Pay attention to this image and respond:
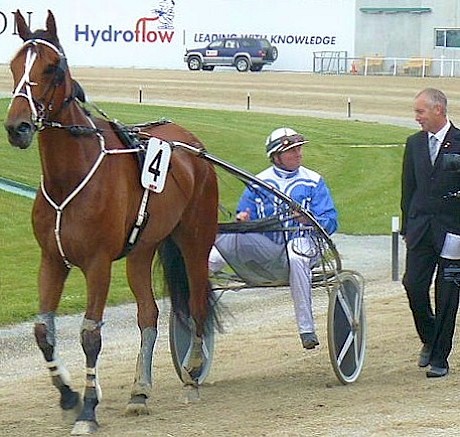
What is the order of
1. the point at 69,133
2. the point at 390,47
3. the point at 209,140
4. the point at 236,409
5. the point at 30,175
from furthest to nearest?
the point at 390,47 → the point at 209,140 → the point at 30,175 → the point at 236,409 → the point at 69,133

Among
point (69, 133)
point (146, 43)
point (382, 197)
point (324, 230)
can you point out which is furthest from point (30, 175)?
point (146, 43)

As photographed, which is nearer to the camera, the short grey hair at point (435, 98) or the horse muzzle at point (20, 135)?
the horse muzzle at point (20, 135)

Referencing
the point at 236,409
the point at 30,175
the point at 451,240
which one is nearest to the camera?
the point at 236,409

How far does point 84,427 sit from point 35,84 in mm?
1740

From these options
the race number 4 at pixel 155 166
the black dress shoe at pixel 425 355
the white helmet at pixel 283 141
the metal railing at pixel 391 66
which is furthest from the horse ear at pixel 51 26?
the metal railing at pixel 391 66

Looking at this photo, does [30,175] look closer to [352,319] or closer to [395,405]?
[352,319]

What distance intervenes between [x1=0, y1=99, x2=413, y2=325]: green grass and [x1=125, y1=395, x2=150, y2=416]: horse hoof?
2.13m

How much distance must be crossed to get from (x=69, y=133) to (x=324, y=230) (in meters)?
2.17

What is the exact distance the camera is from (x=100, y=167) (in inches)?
254

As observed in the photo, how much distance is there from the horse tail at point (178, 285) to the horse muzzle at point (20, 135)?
192cm

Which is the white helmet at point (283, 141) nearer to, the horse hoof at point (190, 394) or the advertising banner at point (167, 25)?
the horse hoof at point (190, 394)

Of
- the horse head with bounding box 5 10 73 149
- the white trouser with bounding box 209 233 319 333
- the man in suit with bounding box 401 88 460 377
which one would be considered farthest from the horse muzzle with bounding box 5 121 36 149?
the man in suit with bounding box 401 88 460 377

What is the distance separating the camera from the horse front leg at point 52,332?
6.41m

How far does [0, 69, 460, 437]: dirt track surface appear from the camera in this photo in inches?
247
